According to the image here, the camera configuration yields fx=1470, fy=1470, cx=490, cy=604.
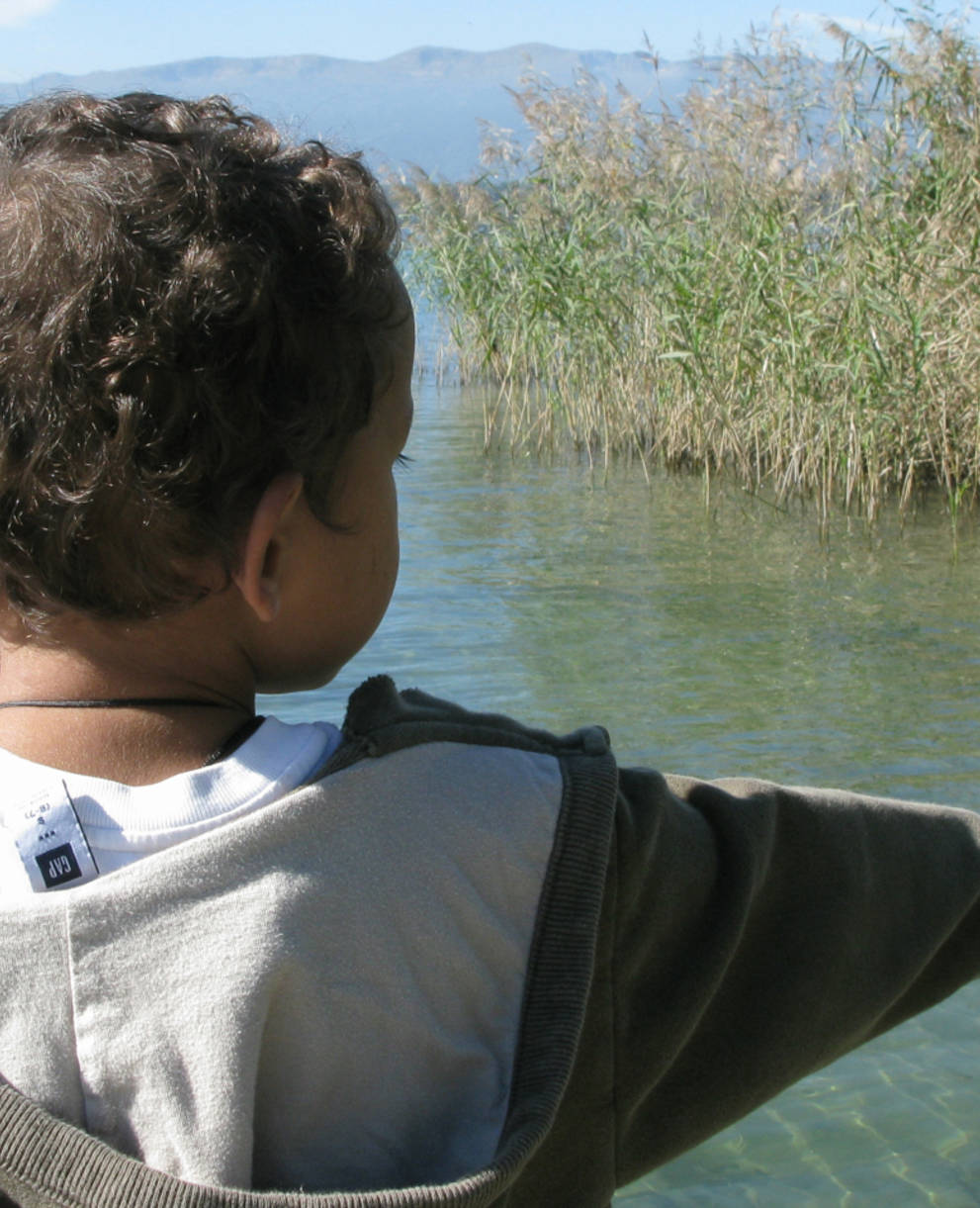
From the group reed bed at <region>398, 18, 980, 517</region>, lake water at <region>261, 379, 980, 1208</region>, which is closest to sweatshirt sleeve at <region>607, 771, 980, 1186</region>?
lake water at <region>261, 379, 980, 1208</region>

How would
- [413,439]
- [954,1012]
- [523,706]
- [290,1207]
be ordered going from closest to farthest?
1. [290,1207]
2. [954,1012]
3. [523,706]
4. [413,439]

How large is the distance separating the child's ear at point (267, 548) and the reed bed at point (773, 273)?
537 centimetres

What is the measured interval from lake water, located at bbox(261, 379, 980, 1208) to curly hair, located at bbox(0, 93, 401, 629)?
146 cm

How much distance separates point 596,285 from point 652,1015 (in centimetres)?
696

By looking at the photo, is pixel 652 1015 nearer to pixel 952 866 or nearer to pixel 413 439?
pixel 952 866

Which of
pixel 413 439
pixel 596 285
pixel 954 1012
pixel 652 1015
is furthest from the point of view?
pixel 413 439

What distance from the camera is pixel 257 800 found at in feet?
2.78

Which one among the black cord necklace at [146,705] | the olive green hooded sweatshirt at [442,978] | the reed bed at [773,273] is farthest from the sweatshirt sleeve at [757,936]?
the reed bed at [773,273]

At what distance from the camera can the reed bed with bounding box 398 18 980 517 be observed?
20.0 ft

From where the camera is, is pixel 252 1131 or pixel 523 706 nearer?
pixel 252 1131

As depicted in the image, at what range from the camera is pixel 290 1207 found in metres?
0.81

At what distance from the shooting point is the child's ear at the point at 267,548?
864 millimetres

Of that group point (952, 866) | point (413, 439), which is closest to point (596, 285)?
point (413, 439)

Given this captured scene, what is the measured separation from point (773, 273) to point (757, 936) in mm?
5734
